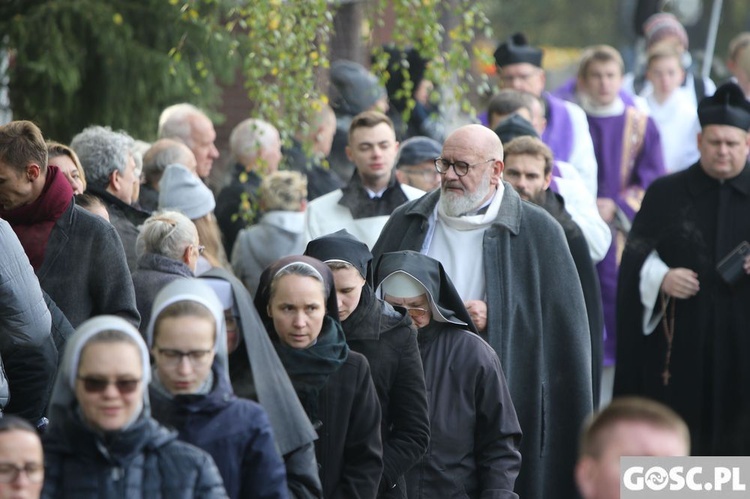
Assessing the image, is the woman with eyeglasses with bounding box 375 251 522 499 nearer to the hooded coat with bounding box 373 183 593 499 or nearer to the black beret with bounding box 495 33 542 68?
the hooded coat with bounding box 373 183 593 499

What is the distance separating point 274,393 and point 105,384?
3.30 feet

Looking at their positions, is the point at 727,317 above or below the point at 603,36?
below

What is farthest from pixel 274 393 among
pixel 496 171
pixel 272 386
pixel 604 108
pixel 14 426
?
pixel 604 108

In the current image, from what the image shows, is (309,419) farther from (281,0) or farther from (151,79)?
(151,79)

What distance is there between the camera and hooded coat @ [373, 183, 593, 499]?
8.58m

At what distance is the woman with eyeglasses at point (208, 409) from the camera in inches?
220

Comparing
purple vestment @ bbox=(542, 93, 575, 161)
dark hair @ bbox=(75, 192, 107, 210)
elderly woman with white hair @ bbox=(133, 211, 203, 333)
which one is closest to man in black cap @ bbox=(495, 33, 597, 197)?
purple vestment @ bbox=(542, 93, 575, 161)

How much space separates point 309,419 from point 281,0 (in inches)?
189

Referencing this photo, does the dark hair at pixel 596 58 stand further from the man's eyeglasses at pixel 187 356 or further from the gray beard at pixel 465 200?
the man's eyeglasses at pixel 187 356

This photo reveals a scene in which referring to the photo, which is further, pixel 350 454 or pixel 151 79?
pixel 151 79

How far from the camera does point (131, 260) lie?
8805mm

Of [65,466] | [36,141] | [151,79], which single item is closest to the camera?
[65,466]

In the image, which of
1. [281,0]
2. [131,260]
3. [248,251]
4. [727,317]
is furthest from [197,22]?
[727,317]

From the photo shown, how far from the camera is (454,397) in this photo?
7.35 m
